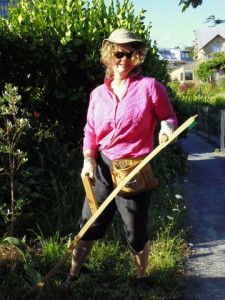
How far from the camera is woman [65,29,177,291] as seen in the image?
258cm

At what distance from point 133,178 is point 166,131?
15.8 inches

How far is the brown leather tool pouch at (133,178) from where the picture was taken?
2.59 meters

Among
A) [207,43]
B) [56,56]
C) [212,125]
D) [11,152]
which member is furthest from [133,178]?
[207,43]

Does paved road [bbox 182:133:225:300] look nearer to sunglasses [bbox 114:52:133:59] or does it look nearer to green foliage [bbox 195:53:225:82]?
sunglasses [bbox 114:52:133:59]

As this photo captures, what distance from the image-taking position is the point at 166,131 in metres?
2.46

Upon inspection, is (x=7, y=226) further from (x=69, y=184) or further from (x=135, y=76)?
(x=135, y=76)

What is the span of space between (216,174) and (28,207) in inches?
202

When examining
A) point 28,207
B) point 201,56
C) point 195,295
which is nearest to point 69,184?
point 28,207

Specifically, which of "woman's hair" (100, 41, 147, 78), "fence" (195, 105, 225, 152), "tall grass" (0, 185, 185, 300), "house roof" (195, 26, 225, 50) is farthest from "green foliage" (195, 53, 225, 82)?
"woman's hair" (100, 41, 147, 78)

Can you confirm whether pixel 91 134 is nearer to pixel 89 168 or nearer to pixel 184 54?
pixel 89 168

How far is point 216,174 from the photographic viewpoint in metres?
7.89

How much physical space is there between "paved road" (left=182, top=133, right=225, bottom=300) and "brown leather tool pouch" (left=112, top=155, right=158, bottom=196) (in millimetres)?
1068

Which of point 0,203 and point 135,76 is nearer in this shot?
point 135,76

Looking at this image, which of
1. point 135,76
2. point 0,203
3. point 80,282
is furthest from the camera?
point 0,203
